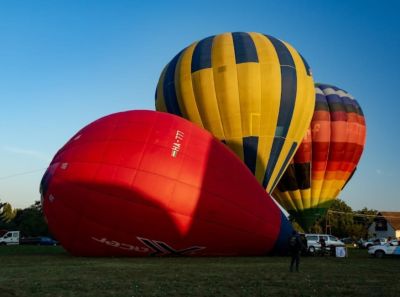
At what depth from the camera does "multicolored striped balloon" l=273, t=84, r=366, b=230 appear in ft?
118

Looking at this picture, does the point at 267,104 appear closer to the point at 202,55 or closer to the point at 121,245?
the point at 202,55

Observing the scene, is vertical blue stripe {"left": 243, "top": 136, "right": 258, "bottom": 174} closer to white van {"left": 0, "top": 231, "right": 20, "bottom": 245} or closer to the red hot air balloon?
the red hot air balloon

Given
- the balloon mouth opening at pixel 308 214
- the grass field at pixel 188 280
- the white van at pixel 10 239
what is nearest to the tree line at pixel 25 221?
the white van at pixel 10 239

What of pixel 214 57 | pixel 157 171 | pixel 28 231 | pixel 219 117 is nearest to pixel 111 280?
pixel 157 171

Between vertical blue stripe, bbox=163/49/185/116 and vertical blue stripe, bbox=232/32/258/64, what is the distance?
13.1 ft

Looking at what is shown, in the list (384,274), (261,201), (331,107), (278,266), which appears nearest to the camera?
(384,274)

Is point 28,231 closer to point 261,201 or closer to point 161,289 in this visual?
point 261,201

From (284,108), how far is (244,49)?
4116 millimetres

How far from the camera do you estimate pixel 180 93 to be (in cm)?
2922

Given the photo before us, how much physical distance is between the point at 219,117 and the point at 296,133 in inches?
195

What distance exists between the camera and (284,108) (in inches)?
1113

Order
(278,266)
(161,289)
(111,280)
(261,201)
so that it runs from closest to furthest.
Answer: (161,289)
(111,280)
(278,266)
(261,201)

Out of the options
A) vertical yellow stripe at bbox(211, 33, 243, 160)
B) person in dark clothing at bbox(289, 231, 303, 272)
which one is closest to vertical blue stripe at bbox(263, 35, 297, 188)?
vertical yellow stripe at bbox(211, 33, 243, 160)

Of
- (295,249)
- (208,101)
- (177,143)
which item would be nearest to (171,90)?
(208,101)
